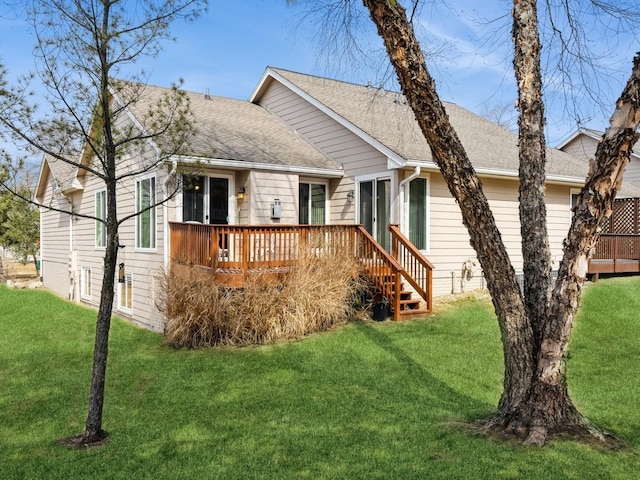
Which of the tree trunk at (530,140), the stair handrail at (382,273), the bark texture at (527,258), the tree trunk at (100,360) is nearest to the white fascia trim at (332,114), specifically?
the stair handrail at (382,273)

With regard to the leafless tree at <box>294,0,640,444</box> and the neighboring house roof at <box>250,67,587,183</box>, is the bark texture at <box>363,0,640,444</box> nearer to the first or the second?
the leafless tree at <box>294,0,640,444</box>

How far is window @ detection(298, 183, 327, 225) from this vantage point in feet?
40.4

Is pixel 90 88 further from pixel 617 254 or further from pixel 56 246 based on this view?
pixel 56 246

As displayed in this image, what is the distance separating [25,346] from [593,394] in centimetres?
884

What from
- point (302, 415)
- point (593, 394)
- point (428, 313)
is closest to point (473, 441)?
point (302, 415)

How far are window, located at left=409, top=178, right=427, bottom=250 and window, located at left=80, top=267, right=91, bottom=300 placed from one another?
32.2ft

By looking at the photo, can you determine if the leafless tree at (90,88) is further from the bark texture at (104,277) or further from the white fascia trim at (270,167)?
the white fascia trim at (270,167)

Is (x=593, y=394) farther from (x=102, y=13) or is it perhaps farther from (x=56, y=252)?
(x=56, y=252)

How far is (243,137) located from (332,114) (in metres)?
2.19

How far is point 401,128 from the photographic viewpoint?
1251cm

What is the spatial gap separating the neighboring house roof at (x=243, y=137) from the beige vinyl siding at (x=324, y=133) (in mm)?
207

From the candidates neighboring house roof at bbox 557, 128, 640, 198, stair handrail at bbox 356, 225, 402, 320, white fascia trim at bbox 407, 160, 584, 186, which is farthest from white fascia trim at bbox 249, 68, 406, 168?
neighboring house roof at bbox 557, 128, 640, 198

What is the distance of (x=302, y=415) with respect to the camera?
5137 millimetres

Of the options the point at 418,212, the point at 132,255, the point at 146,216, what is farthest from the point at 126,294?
the point at 418,212
